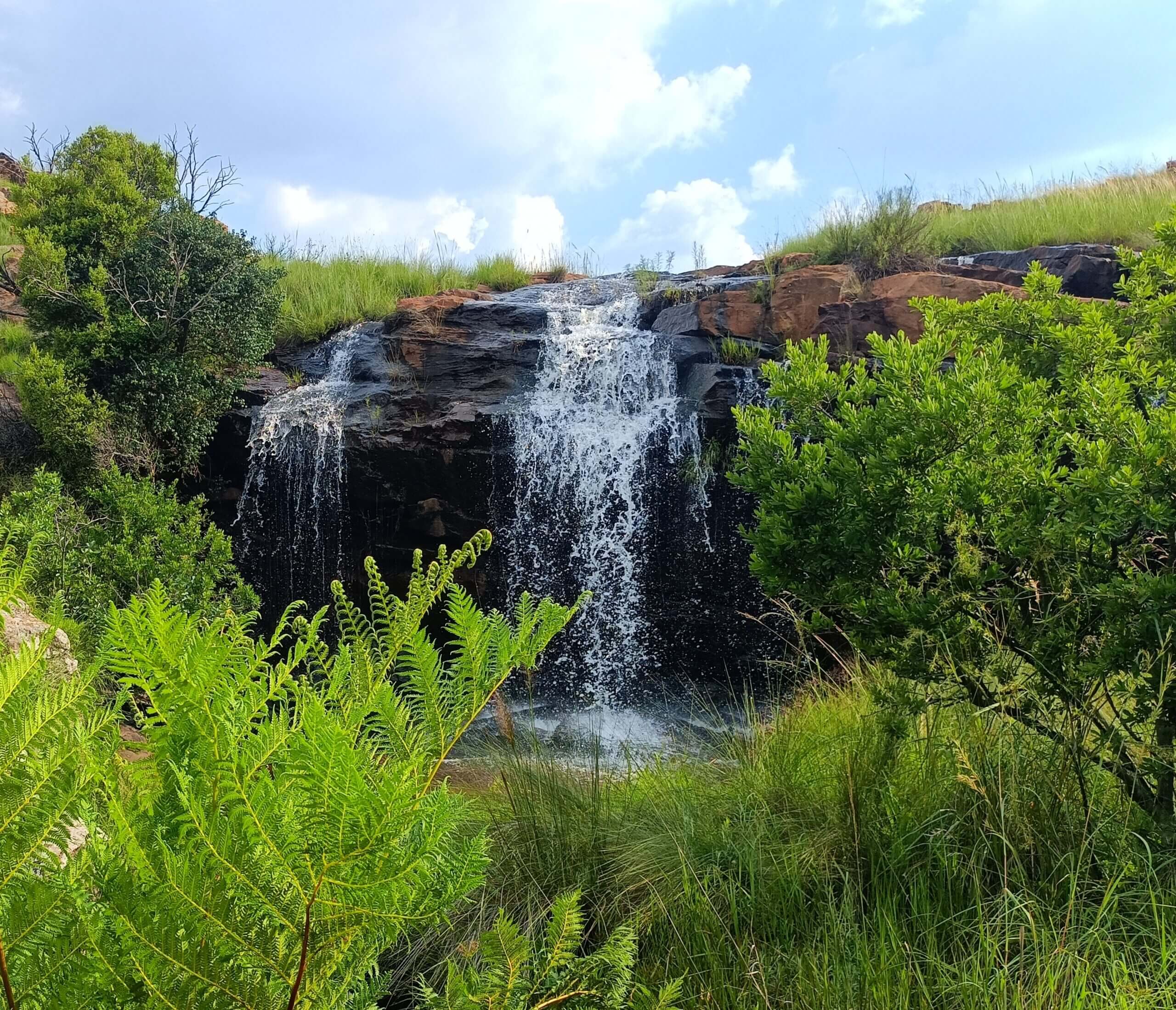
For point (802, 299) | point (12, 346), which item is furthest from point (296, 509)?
point (802, 299)

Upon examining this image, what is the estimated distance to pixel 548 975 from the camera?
1051 mm

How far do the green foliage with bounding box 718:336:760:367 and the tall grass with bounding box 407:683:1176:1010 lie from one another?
6.91 metres

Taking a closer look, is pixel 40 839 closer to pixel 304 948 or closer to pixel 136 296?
pixel 304 948

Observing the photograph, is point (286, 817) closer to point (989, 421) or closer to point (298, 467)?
point (989, 421)

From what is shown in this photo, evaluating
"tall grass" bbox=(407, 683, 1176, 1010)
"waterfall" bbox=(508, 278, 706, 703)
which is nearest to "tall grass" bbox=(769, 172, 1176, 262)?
"waterfall" bbox=(508, 278, 706, 703)

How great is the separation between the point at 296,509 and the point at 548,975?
387 inches

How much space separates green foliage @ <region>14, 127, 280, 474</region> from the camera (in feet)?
31.5

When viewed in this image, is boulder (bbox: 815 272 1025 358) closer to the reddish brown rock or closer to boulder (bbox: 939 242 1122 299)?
the reddish brown rock

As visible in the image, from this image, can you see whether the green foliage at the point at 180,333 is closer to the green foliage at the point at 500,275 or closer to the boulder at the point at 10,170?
the green foliage at the point at 500,275

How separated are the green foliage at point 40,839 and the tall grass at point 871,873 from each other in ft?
6.10

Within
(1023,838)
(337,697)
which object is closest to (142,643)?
(337,697)

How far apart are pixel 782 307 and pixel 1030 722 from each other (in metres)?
7.95

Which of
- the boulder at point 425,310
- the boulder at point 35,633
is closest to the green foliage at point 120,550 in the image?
the boulder at point 35,633

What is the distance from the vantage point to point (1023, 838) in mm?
2510
